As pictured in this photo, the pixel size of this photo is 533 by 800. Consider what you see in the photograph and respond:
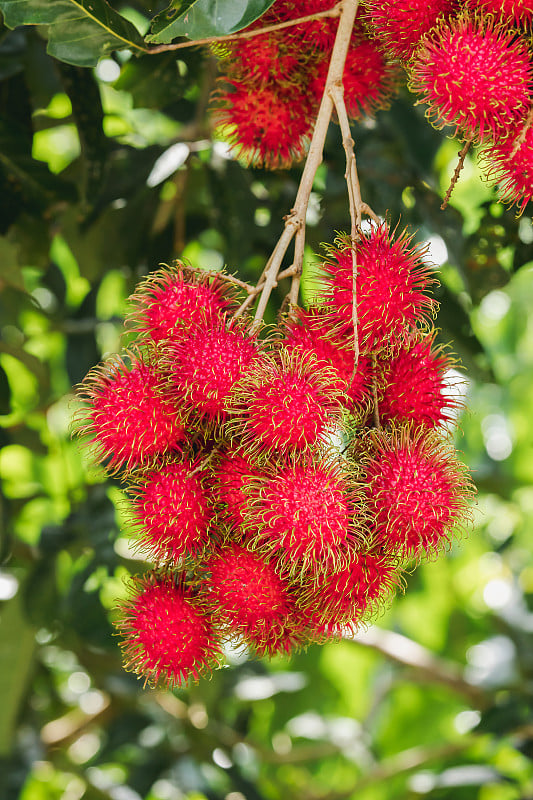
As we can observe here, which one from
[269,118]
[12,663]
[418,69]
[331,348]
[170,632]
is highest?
[418,69]

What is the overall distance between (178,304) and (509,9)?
45 cm

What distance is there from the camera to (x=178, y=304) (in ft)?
2.79

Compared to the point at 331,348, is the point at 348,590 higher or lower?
lower

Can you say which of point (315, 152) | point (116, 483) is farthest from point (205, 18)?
point (116, 483)

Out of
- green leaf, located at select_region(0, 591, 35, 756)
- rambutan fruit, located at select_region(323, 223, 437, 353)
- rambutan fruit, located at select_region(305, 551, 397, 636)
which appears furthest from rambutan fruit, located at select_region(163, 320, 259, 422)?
green leaf, located at select_region(0, 591, 35, 756)

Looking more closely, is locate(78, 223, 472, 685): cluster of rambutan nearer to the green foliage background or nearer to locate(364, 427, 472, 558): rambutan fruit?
locate(364, 427, 472, 558): rambutan fruit

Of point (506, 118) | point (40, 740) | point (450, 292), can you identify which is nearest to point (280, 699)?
point (40, 740)

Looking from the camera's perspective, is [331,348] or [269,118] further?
[269,118]

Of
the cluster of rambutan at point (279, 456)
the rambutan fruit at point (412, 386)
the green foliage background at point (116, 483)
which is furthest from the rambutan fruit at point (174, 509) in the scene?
the rambutan fruit at point (412, 386)

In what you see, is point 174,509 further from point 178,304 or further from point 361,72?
point 361,72

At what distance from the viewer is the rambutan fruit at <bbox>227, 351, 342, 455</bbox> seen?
764mm

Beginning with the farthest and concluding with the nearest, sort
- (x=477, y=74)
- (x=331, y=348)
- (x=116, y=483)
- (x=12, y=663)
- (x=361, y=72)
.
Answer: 1. (x=12, y=663)
2. (x=116, y=483)
3. (x=361, y=72)
4. (x=331, y=348)
5. (x=477, y=74)

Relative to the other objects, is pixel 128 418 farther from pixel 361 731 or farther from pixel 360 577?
pixel 361 731

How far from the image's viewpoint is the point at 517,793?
2035 millimetres
